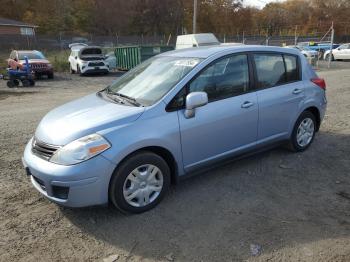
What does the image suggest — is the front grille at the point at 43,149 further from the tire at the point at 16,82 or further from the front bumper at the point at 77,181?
the tire at the point at 16,82

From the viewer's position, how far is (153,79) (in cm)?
421

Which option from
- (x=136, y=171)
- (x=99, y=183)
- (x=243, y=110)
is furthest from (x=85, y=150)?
(x=243, y=110)

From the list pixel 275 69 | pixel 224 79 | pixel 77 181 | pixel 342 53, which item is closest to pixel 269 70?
pixel 275 69

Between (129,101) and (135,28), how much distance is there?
66149 millimetres

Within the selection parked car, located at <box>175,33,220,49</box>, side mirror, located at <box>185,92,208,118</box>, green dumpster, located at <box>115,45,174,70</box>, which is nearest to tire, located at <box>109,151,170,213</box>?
side mirror, located at <box>185,92,208,118</box>

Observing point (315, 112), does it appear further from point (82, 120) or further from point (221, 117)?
point (82, 120)

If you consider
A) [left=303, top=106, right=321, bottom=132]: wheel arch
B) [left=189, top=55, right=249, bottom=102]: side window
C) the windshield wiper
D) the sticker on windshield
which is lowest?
[left=303, top=106, right=321, bottom=132]: wheel arch

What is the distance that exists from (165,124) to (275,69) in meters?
2.06

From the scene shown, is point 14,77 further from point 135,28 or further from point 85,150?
point 135,28

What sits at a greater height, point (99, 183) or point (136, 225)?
point (99, 183)

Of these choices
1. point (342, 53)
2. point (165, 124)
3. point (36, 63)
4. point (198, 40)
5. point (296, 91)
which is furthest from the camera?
point (342, 53)

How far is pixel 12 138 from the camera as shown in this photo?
6375 millimetres

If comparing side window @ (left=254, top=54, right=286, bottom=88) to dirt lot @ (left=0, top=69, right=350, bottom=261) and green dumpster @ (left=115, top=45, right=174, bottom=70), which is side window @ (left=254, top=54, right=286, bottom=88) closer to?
dirt lot @ (left=0, top=69, right=350, bottom=261)

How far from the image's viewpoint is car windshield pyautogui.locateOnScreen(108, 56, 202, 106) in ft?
12.8
